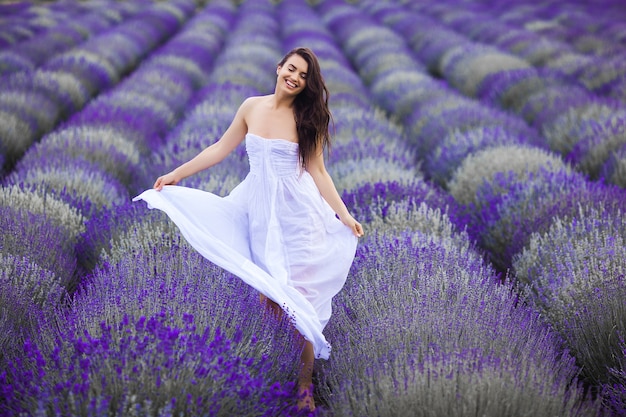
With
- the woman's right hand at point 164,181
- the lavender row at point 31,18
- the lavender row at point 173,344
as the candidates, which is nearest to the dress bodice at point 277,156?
the woman's right hand at point 164,181

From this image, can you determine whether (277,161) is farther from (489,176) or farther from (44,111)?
(44,111)

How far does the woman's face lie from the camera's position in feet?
8.71

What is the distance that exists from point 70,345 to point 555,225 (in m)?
2.76

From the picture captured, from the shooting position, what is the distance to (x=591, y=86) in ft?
27.9

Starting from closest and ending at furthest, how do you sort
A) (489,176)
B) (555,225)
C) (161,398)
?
(161,398) → (555,225) → (489,176)

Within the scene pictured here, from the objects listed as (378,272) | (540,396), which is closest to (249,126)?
(378,272)

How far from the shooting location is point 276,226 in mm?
2613

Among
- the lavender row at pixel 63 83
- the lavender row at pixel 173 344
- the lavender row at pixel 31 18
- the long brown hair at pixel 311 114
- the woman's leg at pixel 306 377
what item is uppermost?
the long brown hair at pixel 311 114

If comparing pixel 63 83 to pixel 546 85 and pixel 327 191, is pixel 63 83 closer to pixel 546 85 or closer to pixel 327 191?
pixel 546 85

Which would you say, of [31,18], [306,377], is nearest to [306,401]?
[306,377]

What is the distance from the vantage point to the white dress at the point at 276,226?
256 centimetres

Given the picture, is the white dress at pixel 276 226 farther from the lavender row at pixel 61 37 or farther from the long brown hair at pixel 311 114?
the lavender row at pixel 61 37

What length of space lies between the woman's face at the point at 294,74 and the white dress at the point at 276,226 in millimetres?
219

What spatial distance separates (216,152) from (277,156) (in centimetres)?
35
